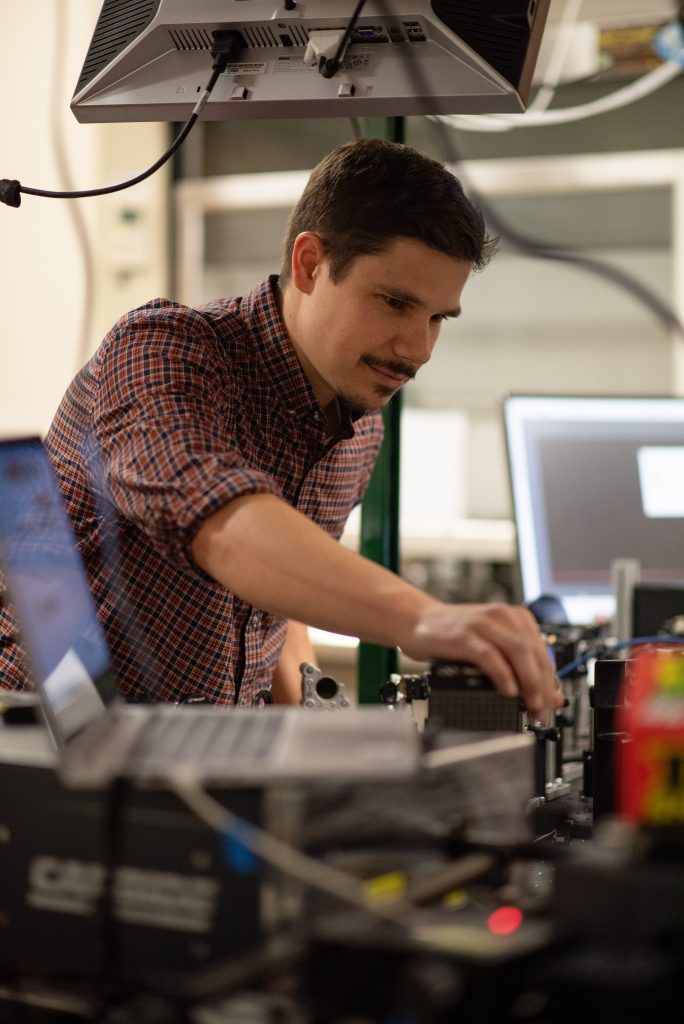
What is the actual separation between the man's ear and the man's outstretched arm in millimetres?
587

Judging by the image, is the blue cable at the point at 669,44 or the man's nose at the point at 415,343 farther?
the blue cable at the point at 669,44

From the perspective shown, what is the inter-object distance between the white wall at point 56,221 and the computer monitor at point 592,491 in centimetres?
235

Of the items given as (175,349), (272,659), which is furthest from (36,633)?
(272,659)

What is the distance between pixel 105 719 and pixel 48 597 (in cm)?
10

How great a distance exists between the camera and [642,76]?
3555 millimetres

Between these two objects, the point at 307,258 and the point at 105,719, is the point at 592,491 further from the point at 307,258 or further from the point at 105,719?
the point at 105,719

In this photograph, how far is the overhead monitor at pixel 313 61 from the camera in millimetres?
1208

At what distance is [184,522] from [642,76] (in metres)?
3.08

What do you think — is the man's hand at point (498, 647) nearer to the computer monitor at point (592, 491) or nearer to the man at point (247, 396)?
the man at point (247, 396)

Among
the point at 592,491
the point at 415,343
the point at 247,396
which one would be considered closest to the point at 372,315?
the point at 415,343

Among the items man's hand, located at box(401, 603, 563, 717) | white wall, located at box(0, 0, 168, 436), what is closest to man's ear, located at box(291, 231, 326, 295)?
man's hand, located at box(401, 603, 563, 717)

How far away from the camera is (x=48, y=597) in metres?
0.83

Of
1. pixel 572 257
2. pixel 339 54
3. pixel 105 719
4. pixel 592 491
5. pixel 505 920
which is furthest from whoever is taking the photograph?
pixel 572 257

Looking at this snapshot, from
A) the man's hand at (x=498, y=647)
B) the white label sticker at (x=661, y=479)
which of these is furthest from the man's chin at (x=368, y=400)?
the man's hand at (x=498, y=647)
